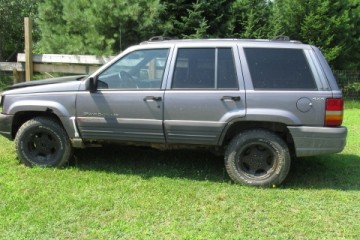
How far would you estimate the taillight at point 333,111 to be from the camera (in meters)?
4.88

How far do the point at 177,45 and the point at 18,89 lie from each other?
2229 millimetres

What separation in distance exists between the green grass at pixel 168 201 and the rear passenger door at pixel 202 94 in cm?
64

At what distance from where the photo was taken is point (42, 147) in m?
5.81

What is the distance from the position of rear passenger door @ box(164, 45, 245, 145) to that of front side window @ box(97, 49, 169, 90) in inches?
8.2

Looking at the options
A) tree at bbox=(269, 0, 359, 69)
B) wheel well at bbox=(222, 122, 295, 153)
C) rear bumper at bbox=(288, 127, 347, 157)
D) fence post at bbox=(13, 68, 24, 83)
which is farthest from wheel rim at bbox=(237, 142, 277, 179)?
tree at bbox=(269, 0, 359, 69)

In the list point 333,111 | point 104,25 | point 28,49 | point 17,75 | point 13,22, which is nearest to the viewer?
point 333,111

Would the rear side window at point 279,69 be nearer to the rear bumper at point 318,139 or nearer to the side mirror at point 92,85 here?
the rear bumper at point 318,139

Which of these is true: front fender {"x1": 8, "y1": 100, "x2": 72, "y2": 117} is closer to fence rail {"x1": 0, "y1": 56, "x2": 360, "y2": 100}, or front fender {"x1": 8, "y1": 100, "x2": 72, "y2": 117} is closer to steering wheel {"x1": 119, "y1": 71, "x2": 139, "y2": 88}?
steering wheel {"x1": 119, "y1": 71, "x2": 139, "y2": 88}

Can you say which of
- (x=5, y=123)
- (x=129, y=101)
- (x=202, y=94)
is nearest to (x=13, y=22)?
(x=5, y=123)

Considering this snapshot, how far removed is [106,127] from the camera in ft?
17.9

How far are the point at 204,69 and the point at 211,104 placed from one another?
1.48 feet

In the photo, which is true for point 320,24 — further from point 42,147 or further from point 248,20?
point 42,147

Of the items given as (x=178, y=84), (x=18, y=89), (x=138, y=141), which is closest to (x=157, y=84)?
(x=178, y=84)

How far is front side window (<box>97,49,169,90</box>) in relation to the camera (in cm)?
535
